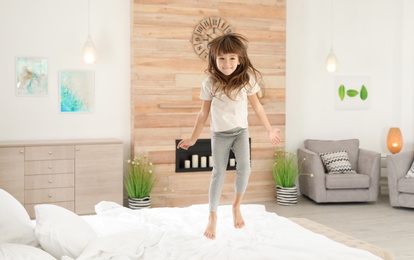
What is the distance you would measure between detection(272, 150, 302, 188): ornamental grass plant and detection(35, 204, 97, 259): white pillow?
4119 millimetres

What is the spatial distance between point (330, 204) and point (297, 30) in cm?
254

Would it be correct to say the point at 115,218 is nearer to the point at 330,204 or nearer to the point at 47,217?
the point at 47,217

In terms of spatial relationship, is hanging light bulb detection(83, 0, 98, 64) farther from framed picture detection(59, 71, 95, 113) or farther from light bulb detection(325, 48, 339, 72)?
light bulb detection(325, 48, 339, 72)

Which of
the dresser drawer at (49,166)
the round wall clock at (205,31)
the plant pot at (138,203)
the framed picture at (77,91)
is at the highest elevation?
the round wall clock at (205,31)

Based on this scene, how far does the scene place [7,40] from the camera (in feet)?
20.7

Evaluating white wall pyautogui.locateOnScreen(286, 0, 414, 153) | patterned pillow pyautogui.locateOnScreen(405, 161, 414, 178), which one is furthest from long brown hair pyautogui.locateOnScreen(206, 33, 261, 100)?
white wall pyautogui.locateOnScreen(286, 0, 414, 153)

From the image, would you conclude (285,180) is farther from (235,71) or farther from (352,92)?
(235,71)

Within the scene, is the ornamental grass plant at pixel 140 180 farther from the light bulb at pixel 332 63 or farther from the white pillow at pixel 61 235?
the white pillow at pixel 61 235

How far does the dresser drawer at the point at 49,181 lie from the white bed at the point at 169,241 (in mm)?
2366

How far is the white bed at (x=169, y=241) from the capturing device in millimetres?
2861

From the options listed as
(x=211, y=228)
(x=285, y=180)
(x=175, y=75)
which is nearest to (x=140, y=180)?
(x=175, y=75)

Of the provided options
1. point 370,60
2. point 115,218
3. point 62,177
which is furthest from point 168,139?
point 370,60

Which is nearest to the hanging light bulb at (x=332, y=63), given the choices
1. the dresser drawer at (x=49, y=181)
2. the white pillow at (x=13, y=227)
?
the dresser drawer at (x=49, y=181)

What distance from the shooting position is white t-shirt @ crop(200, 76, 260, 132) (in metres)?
3.23
